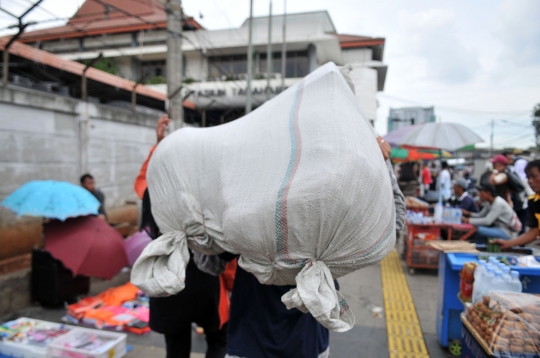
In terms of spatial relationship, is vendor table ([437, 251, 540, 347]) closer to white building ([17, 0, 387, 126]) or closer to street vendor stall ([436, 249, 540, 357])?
street vendor stall ([436, 249, 540, 357])

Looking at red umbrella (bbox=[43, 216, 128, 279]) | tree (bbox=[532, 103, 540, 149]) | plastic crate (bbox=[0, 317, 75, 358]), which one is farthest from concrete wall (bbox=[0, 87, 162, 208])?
tree (bbox=[532, 103, 540, 149])

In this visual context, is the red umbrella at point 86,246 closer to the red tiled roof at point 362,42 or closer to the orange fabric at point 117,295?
the orange fabric at point 117,295

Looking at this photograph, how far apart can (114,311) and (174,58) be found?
402 cm

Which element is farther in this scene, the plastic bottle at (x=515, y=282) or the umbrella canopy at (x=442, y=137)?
the umbrella canopy at (x=442, y=137)

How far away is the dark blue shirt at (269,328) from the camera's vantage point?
157 centimetres

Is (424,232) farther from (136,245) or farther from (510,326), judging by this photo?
(136,245)

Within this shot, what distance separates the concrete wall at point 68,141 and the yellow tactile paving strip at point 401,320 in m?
5.35

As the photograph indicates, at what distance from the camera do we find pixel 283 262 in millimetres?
1188

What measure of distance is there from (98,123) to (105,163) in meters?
0.83

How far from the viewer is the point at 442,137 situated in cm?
659

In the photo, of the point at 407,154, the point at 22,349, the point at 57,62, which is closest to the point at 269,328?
the point at 22,349

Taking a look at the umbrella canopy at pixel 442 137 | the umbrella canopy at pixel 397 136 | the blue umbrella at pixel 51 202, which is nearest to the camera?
the blue umbrella at pixel 51 202

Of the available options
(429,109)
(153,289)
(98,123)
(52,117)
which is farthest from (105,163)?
(429,109)

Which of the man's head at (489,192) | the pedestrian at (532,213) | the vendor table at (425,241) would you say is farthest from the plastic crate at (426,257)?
the pedestrian at (532,213)
